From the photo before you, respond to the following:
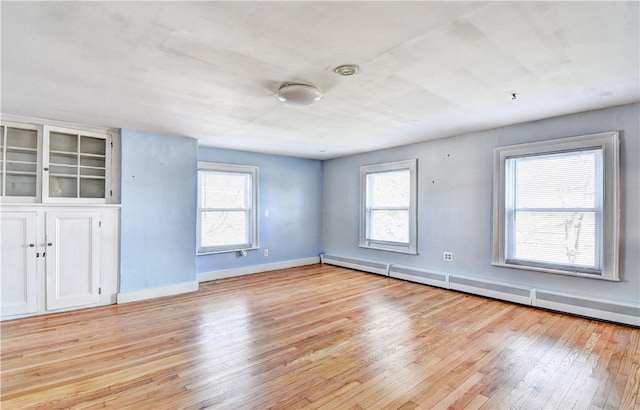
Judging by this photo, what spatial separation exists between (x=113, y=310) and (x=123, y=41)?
321 centimetres

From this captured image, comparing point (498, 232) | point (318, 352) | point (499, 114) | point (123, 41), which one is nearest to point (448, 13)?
point (123, 41)

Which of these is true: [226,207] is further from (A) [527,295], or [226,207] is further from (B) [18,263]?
(A) [527,295]

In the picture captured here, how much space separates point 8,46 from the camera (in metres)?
2.04

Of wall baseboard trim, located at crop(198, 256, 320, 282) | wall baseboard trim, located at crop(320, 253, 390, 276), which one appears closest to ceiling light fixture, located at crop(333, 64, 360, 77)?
wall baseboard trim, located at crop(320, 253, 390, 276)

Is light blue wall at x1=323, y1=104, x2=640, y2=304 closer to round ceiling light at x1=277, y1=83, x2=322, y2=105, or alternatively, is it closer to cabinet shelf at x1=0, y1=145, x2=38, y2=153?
round ceiling light at x1=277, y1=83, x2=322, y2=105

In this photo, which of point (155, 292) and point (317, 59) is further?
point (155, 292)

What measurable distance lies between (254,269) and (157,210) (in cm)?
211

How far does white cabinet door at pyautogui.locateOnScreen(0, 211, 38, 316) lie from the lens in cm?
351

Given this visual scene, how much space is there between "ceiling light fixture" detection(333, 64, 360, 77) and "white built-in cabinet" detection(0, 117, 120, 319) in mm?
3397

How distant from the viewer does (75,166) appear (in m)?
3.99

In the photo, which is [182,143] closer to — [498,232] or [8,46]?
[8,46]

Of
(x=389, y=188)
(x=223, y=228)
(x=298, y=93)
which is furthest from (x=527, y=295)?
(x=223, y=228)

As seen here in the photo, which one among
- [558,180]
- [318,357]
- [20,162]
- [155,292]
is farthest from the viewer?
[155,292]

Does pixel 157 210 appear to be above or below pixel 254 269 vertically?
above
